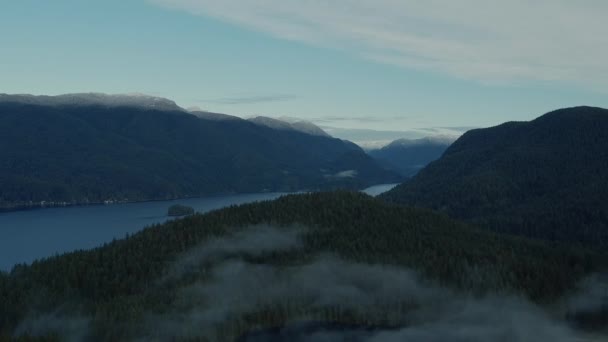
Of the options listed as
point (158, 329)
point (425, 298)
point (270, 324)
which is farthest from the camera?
point (425, 298)

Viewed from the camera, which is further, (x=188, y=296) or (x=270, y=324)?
(x=188, y=296)

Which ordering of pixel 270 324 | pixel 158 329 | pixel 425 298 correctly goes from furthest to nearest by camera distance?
pixel 425 298 → pixel 270 324 → pixel 158 329

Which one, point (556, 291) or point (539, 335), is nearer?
point (539, 335)

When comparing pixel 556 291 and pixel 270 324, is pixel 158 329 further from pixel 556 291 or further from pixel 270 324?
pixel 556 291

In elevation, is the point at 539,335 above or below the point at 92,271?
below

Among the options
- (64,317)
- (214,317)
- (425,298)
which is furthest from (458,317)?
(64,317)

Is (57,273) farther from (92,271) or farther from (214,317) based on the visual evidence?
(214,317)

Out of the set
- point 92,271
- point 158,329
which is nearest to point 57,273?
point 92,271

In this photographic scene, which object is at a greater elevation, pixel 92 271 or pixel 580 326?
pixel 92 271
